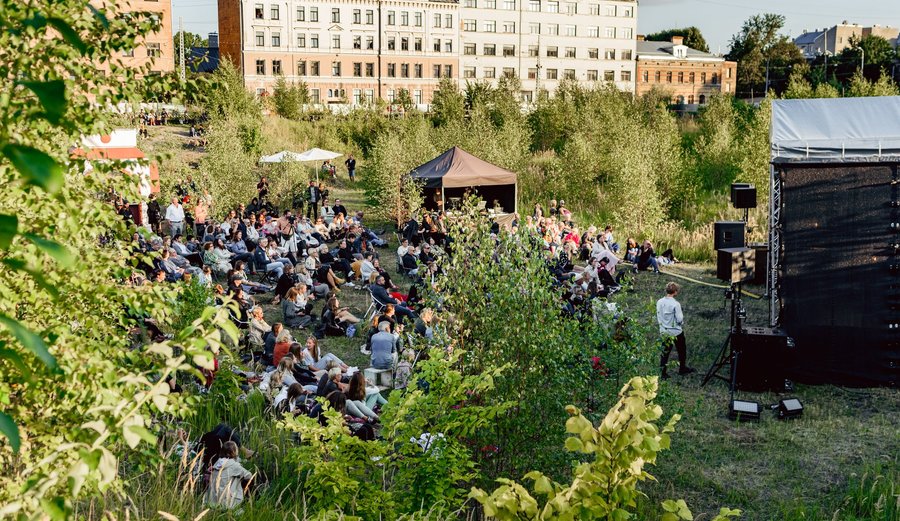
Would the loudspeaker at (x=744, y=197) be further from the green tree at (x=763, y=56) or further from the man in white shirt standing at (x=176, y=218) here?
the green tree at (x=763, y=56)

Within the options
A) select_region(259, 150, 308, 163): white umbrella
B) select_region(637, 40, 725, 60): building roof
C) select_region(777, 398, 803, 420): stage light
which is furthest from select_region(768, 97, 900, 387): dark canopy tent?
select_region(637, 40, 725, 60): building roof

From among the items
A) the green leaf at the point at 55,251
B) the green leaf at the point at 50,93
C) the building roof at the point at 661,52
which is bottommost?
the green leaf at the point at 55,251

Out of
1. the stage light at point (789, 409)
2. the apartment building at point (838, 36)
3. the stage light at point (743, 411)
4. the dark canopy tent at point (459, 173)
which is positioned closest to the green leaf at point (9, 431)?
the stage light at point (743, 411)

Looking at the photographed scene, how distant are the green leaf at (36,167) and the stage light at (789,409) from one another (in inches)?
434

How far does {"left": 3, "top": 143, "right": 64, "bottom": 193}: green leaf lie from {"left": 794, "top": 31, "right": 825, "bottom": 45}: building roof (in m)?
139

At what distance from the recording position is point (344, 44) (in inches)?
2832

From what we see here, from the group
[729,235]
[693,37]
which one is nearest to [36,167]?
[729,235]

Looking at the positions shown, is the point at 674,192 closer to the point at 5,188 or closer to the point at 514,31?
the point at 5,188

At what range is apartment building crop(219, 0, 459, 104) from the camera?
226 ft

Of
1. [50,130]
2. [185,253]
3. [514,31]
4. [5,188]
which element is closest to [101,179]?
[50,130]

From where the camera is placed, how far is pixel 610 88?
50.8 meters

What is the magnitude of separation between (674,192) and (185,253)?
1785 centimetres

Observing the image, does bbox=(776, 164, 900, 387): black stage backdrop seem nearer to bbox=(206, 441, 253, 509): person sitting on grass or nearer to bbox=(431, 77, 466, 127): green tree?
bbox=(206, 441, 253, 509): person sitting on grass

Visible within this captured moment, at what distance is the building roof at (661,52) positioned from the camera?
289 feet
